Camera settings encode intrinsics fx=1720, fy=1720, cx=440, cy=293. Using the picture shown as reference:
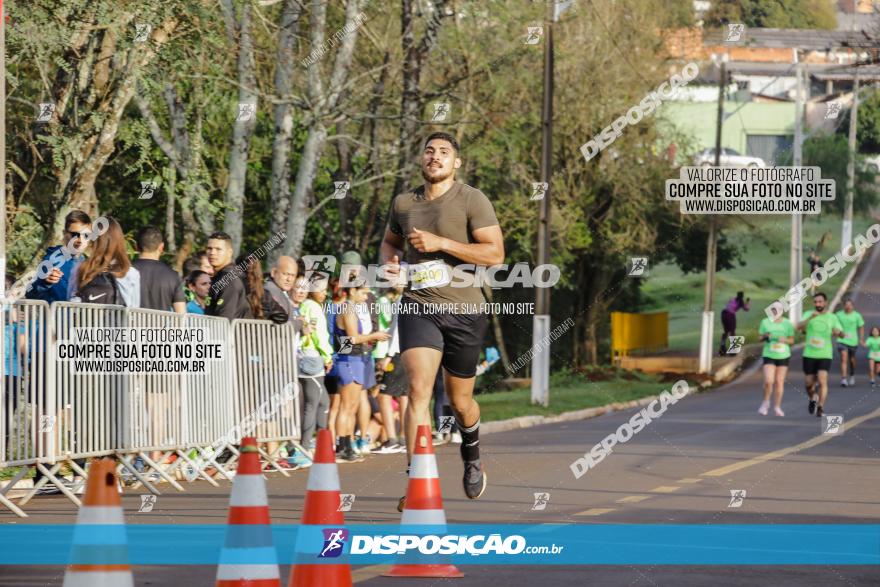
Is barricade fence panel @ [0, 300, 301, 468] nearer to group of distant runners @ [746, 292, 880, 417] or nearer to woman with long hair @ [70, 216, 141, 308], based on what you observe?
woman with long hair @ [70, 216, 141, 308]

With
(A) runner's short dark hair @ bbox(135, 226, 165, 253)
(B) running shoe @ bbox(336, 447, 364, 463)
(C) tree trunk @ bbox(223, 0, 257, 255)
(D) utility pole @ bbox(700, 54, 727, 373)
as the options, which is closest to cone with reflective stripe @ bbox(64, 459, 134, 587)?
(A) runner's short dark hair @ bbox(135, 226, 165, 253)

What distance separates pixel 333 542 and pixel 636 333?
43.0 meters

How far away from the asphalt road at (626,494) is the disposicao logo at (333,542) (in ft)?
1.64

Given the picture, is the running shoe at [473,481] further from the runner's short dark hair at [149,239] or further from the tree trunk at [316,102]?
the tree trunk at [316,102]

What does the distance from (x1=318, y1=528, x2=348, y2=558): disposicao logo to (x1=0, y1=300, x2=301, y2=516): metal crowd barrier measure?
426 cm

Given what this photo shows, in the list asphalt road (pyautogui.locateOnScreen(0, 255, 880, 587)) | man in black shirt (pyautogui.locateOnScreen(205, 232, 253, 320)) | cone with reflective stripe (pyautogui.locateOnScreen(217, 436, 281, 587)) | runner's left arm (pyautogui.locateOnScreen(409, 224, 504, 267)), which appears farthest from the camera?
man in black shirt (pyautogui.locateOnScreen(205, 232, 253, 320))

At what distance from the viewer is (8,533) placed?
32.1 ft

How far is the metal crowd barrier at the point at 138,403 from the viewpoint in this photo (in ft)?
36.6

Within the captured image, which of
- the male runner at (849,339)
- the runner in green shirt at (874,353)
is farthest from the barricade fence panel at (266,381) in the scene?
the runner in green shirt at (874,353)

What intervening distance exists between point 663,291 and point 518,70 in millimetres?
45974

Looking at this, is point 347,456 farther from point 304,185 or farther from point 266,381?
point 304,185

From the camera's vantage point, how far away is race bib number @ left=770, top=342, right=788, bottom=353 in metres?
24.4

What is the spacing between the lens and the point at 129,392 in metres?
12.4

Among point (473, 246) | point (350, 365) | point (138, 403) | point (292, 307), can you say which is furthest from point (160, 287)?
point (473, 246)
